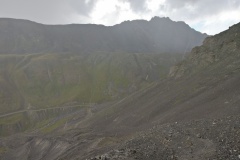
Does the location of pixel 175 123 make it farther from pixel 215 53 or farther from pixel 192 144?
pixel 215 53

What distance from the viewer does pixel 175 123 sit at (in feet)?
153

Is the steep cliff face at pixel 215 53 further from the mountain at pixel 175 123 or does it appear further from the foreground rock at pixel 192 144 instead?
the foreground rock at pixel 192 144

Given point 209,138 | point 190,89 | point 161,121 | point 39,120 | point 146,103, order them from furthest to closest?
point 39,120 → point 146,103 → point 190,89 → point 161,121 → point 209,138

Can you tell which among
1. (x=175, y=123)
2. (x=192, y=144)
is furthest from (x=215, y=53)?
(x=192, y=144)

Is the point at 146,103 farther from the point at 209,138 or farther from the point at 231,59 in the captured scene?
the point at 209,138

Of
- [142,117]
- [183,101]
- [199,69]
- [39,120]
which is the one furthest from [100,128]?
[39,120]

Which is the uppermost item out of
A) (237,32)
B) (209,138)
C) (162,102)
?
(237,32)

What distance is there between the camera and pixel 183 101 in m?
76.1

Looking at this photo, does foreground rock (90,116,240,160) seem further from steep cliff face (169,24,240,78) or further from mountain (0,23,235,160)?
steep cliff face (169,24,240,78)

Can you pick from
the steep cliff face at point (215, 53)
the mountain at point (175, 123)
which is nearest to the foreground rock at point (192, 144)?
the mountain at point (175, 123)

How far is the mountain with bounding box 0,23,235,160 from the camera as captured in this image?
104 feet

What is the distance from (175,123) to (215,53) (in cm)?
6865

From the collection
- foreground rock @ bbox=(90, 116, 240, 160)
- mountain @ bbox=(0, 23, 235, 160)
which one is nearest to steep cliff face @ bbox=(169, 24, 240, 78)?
mountain @ bbox=(0, 23, 235, 160)

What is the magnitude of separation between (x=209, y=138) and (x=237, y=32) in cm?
8578
